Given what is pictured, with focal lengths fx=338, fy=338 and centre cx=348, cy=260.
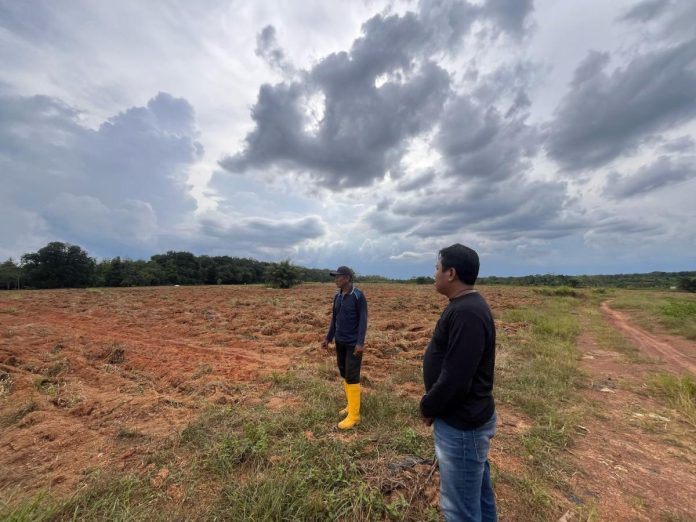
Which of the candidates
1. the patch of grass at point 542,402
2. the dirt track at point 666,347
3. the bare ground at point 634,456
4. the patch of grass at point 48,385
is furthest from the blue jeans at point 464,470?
the dirt track at point 666,347

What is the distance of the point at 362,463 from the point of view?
3.32m

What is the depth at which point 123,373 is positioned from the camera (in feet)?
21.3

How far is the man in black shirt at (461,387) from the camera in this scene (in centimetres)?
196

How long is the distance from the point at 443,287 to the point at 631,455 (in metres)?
3.93

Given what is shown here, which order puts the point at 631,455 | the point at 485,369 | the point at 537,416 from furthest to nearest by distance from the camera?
the point at 537,416
the point at 631,455
the point at 485,369

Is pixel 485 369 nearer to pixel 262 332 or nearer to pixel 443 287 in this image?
pixel 443 287

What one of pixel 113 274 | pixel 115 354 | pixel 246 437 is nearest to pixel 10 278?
pixel 113 274

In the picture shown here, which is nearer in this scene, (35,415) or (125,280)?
(35,415)

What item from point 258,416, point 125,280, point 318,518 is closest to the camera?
point 318,518

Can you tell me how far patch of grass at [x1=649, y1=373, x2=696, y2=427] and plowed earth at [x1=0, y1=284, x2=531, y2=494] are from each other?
14.4 ft

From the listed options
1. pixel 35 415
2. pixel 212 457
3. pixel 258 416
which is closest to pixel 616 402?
pixel 258 416

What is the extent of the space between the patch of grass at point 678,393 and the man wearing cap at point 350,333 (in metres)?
4.87

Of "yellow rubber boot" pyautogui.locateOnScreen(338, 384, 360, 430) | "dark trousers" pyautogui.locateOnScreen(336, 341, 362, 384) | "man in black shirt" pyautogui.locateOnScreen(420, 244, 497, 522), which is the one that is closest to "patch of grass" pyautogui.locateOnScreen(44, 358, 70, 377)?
"dark trousers" pyautogui.locateOnScreen(336, 341, 362, 384)

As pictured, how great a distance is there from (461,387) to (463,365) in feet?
0.43
